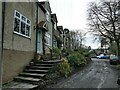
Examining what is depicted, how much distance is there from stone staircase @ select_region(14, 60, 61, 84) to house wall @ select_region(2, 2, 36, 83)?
1.31 feet

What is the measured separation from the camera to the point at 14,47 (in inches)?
525

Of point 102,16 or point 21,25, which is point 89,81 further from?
point 102,16

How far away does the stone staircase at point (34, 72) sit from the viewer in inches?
489

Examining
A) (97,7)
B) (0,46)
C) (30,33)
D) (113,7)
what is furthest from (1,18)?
(97,7)

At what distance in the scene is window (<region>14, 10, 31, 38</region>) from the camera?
556 inches

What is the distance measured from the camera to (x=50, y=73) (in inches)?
567

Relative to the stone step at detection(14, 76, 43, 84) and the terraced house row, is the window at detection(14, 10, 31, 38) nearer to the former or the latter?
the terraced house row

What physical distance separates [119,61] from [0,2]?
2671 centimetres

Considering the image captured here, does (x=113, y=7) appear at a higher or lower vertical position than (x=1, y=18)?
higher

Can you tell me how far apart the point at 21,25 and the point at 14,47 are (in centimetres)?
253

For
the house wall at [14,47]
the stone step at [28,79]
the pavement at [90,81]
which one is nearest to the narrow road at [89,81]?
the pavement at [90,81]

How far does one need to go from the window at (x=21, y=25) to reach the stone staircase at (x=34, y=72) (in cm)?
273

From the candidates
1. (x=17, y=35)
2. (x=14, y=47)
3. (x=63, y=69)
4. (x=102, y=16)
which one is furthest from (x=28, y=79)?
(x=102, y=16)

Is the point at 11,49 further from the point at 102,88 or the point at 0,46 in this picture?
the point at 102,88
